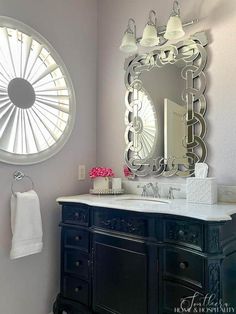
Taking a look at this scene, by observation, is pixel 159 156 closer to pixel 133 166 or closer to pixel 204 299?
pixel 133 166

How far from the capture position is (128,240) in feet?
5.85

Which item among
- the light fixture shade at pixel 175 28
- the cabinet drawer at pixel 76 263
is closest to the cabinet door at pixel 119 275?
the cabinet drawer at pixel 76 263

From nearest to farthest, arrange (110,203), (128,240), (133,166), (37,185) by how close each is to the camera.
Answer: (128,240)
(110,203)
(37,185)
(133,166)

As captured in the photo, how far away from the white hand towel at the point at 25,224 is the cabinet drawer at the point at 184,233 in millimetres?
969

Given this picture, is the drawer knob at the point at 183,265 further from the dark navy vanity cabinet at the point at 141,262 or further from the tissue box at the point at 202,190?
the tissue box at the point at 202,190

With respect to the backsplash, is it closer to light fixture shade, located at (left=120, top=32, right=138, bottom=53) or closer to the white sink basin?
the white sink basin

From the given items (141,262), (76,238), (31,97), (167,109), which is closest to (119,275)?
(141,262)

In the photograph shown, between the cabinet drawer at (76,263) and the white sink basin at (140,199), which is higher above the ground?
the white sink basin at (140,199)

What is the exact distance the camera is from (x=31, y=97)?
2.21m

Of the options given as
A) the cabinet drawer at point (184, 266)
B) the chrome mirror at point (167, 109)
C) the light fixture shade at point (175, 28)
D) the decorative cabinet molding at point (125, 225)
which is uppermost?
the light fixture shade at point (175, 28)

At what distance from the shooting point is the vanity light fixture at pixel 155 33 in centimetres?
204

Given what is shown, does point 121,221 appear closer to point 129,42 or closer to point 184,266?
point 184,266

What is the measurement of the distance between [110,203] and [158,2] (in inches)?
65.8

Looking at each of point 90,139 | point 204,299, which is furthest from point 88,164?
point 204,299
